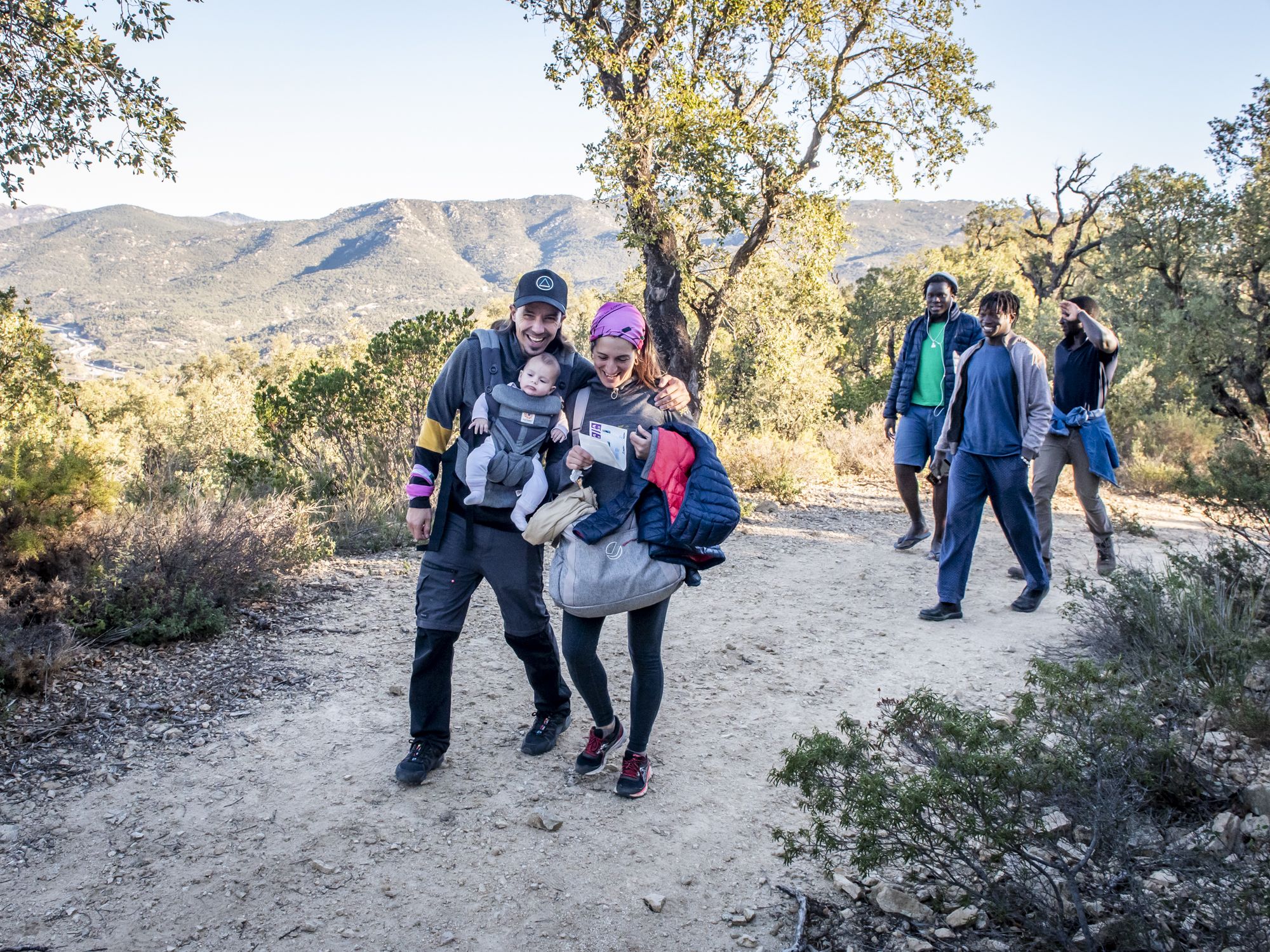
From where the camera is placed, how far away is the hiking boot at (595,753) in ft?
11.5

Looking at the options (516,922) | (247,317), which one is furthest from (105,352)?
(516,922)

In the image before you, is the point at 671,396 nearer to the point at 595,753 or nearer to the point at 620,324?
the point at 620,324

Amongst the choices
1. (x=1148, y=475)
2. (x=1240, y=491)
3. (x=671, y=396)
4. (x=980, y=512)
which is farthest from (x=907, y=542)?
(x=1148, y=475)

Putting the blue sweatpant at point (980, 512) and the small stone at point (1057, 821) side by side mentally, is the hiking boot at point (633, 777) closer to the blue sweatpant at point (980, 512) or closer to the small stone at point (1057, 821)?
the small stone at point (1057, 821)

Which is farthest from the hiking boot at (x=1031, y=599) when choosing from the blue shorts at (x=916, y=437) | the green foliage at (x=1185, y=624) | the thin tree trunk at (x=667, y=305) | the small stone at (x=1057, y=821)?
the thin tree trunk at (x=667, y=305)

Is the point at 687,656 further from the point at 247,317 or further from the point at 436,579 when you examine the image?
the point at 247,317

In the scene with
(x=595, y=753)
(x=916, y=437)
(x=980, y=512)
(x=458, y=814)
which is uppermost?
(x=916, y=437)

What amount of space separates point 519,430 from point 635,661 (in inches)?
40.0

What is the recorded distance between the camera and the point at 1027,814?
2.46 m

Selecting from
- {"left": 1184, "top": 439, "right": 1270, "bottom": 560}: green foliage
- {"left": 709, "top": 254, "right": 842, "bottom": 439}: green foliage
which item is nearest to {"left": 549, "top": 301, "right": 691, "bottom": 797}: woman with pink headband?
{"left": 1184, "top": 439, "right": 1270, "bottom": 560}: green foliage

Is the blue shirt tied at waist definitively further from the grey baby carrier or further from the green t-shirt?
the grey baby carrier

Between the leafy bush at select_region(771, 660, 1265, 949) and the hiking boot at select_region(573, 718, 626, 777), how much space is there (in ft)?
3.66

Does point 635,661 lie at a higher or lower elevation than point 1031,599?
higher

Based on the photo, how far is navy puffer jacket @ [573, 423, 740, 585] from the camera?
3012 millimetres
